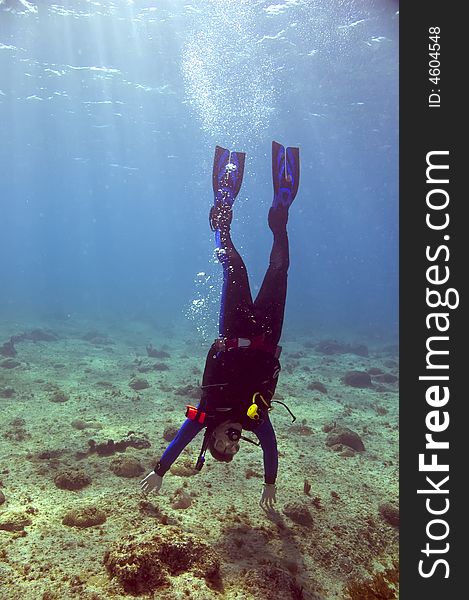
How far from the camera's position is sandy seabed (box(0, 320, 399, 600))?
13.8 feet

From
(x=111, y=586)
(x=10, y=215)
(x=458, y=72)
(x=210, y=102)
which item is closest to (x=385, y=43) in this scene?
(x=210, y=102)

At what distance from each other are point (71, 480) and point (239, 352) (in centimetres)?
349

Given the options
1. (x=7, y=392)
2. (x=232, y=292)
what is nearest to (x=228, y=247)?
(x=232, y=292)

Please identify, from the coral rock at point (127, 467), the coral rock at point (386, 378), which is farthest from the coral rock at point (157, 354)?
the coral rock at point (127, 467)

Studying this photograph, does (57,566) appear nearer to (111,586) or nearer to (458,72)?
(111,586)

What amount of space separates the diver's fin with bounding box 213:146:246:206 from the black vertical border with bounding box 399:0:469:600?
275cm

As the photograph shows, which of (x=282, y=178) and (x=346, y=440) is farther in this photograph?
(x=346, y=440)

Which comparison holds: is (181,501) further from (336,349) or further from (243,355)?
(336,349)

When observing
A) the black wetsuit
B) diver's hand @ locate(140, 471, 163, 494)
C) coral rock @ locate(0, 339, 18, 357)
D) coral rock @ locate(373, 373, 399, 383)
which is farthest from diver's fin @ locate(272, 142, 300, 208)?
coral rock @ locate(0, 339, 18, 357)

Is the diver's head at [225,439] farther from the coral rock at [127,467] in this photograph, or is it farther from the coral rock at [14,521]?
the coral rock at [14,521]

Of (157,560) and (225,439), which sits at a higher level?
(225,439)

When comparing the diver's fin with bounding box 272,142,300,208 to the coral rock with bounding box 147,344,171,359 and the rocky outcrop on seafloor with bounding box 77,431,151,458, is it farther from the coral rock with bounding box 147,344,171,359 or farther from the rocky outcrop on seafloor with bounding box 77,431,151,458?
the coral rock with bounding box 147,344,171,359

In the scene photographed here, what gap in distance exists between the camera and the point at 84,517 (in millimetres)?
5148

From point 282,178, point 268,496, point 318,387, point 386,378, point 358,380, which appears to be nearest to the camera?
point 268,496
